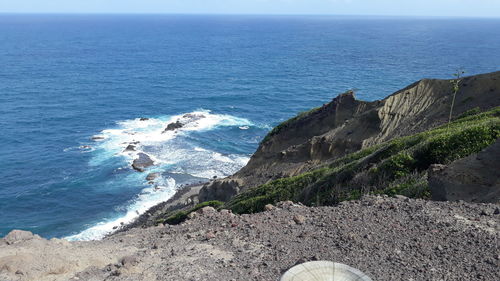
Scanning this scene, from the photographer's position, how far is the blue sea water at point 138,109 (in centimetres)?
5469

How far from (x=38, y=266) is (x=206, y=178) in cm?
4355

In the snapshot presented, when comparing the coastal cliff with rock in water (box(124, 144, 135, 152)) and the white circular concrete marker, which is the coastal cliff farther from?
rock in water (box(124, 144, 135, 152))

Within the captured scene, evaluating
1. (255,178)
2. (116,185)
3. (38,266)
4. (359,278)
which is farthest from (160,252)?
(116,185)

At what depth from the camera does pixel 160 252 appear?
1870 cm

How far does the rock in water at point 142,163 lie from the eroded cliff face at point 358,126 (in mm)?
19832

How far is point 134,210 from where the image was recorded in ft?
173

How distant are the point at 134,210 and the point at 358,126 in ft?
93.8

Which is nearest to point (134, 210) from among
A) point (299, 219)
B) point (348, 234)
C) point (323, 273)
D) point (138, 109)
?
A: point (299, 219)

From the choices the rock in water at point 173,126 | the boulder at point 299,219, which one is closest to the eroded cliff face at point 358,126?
the boulder at point 299,219

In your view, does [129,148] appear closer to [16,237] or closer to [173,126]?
[173,126]

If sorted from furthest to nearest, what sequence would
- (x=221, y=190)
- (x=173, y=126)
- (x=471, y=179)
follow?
(x=173, y=126) → (x=221, y=190) → (x=471, y=179)

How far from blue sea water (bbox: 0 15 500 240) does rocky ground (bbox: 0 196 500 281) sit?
29.5m

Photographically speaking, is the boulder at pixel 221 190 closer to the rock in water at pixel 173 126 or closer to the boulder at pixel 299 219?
the boulder at pixel 299 219

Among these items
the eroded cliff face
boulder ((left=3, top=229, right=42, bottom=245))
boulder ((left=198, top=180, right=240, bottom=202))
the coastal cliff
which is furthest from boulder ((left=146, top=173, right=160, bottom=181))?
boulder ((left=3, top=229, right=42, bottom=245))
